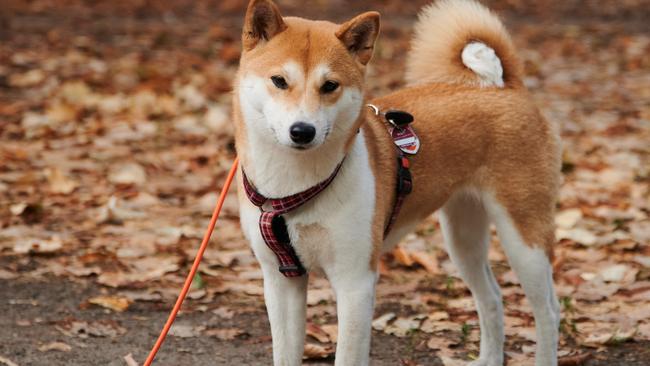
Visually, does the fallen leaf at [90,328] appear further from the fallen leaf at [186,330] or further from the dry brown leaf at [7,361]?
the dry brown leaf at [7,361]

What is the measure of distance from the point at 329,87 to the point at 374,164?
0.44 meters

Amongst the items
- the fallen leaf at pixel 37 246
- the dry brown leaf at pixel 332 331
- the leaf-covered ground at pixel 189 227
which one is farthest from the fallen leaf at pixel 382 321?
the fallen leaf at pixel 37 246

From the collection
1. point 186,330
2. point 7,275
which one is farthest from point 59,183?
point 186,330

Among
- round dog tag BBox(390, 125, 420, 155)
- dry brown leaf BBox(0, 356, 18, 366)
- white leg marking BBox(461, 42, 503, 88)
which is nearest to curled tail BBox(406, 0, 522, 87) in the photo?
white leg marking BBox(461, 42, 503, 88)

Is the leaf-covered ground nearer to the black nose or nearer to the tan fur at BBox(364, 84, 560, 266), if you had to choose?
the tan fur at BBox(364, 84, 560, 266)

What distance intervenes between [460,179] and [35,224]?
2.89 metres

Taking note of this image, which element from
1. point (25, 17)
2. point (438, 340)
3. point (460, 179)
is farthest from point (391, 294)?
point (25, 17)

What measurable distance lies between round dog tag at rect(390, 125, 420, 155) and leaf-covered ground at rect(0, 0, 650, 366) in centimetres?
101

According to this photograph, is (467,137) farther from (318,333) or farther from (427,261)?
(427,261)

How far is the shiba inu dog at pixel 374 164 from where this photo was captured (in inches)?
124

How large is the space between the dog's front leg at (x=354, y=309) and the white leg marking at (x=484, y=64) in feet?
4.03

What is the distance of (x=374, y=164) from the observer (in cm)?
344

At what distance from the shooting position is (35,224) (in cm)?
553

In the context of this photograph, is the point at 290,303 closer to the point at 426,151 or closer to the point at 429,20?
the point at 426,151
